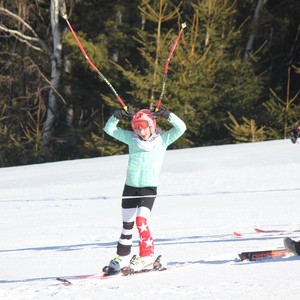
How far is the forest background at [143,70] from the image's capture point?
2019 cm

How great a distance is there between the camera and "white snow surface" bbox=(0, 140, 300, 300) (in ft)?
18.0

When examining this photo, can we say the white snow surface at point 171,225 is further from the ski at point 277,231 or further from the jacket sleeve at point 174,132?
the jacket sleeve at point 174,132

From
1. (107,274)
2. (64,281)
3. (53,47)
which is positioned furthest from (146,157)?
(53,47)

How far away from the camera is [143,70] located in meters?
22.6

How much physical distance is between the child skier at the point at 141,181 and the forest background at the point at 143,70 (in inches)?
518

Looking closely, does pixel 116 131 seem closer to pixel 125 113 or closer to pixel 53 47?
pixel 125 113

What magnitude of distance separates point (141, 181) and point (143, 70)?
1637 centimetres

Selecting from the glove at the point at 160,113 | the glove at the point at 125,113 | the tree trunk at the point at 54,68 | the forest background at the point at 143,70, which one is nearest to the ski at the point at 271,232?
the glove at the point at 160,113

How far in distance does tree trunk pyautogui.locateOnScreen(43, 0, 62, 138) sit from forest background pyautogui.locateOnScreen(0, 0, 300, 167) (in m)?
0.03

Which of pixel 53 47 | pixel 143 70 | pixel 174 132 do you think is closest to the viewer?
pixel 174 132

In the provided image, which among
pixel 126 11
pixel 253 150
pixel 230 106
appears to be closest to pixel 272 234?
pixel 253 150

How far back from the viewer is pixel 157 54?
784 inches

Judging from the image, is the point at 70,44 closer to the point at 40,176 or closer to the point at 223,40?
the point at 223,40

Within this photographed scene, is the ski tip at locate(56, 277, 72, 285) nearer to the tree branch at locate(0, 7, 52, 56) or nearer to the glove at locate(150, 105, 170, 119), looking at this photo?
the glove at locate(150, 105, 170, 119)
